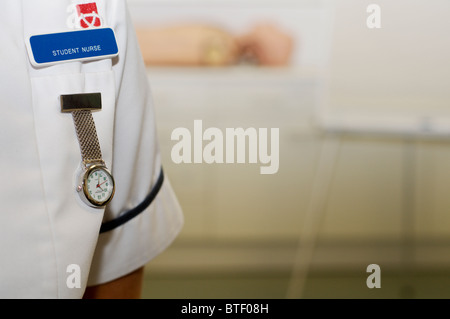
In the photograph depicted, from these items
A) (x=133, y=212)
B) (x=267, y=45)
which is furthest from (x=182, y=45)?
(x=133, y=212)

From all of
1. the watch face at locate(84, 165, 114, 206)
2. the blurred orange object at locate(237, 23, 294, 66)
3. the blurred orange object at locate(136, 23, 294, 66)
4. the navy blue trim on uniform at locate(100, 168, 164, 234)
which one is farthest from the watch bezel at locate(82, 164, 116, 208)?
the blurred orange object at locate(237, 23, 294, 66)

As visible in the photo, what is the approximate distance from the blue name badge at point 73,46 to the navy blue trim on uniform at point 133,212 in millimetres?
203

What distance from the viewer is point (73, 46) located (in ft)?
1.89

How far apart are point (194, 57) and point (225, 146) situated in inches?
15.4

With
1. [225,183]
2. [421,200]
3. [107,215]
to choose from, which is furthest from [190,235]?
[107,215]

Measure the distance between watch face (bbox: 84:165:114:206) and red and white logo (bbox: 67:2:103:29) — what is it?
15 centimetres

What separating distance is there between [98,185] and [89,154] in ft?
0.11

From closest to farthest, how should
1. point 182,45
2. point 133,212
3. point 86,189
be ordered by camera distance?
point 86,189 < point 133,212 < point 182,45

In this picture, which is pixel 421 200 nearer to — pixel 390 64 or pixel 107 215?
pixel 390 64

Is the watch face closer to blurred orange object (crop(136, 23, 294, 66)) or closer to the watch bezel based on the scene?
the watch bezel

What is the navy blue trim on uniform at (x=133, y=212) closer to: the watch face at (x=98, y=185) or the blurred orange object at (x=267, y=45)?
the watch face at (x=98, y=185)

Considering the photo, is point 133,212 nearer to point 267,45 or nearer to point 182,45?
point 182,45

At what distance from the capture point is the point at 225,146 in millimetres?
2326

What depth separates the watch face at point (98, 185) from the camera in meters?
0.56
